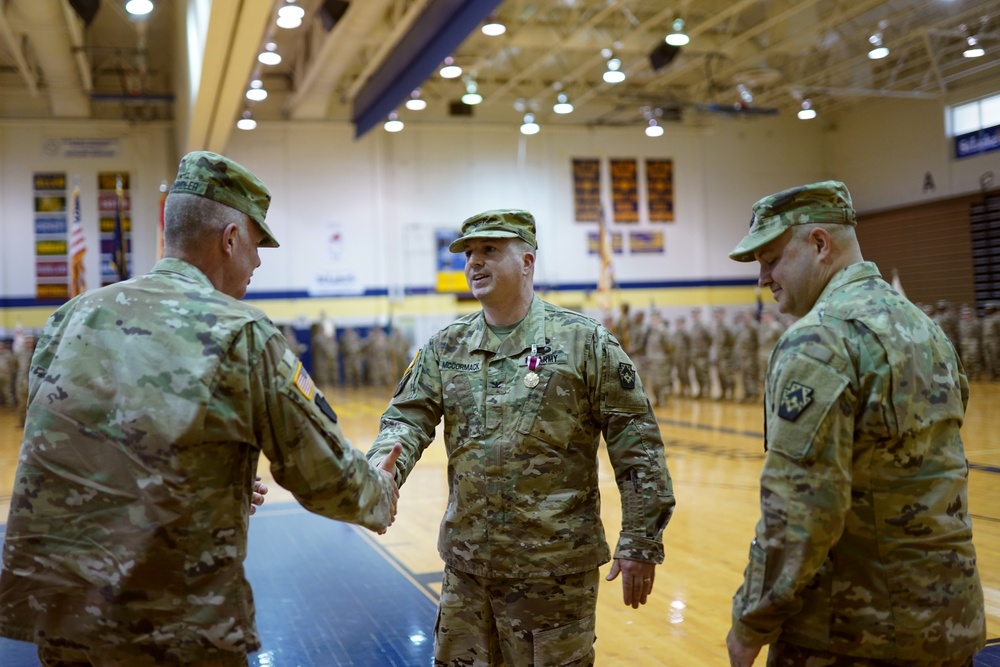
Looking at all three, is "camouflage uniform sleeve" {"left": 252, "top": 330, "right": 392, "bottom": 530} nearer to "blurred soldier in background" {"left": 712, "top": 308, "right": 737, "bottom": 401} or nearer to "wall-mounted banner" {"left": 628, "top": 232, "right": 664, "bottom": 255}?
"blurred soldier in background" {"left": 712, "top": 308, "right": 737, "bottom": 401}

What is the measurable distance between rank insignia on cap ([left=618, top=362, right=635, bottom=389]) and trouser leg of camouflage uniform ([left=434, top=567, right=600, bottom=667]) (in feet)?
1.72

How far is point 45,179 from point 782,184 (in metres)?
18.4

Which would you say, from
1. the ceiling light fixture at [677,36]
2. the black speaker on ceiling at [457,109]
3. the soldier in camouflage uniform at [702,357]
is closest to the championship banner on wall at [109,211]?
the black speaker on ceiling at [457,109]

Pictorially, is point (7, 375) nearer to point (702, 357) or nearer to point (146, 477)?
point (702, 357)

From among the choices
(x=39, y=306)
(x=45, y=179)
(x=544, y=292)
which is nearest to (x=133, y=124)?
(x=45, y=179)

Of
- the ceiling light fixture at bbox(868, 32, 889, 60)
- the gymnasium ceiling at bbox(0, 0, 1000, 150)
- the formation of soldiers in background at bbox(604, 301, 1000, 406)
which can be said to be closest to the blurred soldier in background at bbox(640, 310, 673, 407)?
the formation of soldiers in background at bbox(604, 301, 1000, 406)

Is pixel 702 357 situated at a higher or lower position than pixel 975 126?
lower

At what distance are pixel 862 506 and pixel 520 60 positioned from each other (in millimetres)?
19330

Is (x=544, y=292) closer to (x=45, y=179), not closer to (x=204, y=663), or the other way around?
(x=45, y=179)

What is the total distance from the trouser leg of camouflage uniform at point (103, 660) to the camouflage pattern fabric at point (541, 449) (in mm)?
765

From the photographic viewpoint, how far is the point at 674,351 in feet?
56.2

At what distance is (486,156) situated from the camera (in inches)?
902

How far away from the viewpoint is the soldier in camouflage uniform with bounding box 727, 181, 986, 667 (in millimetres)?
1767

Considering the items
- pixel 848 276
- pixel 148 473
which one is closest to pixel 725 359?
pixel 848 276
